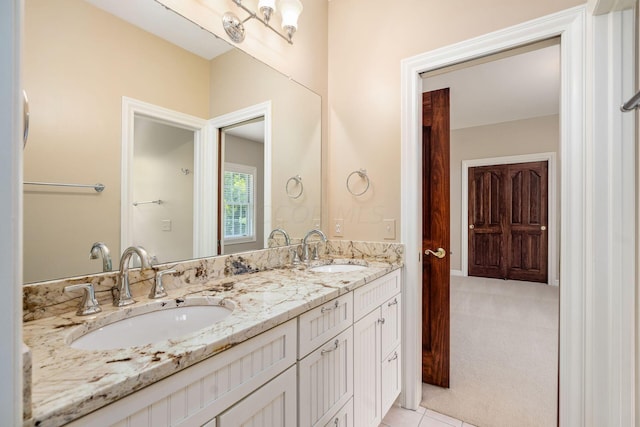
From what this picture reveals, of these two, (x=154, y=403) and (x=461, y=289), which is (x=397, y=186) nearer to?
(x=154, y=403)

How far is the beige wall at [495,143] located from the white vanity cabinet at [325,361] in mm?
4719

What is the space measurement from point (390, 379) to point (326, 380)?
→ 27.8 inches

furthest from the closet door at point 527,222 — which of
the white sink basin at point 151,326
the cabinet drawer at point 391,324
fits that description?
the white sink basin at point 151,326

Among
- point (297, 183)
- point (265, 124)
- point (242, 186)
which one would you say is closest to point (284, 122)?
point (265, 124)

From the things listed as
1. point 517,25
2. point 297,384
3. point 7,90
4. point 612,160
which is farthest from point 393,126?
point 7,90

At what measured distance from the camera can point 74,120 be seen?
96 cm

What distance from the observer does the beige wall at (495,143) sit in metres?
4.60

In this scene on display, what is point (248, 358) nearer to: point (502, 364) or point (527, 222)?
point (502, 364)

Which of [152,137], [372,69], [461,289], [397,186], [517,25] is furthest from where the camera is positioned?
[461,289]

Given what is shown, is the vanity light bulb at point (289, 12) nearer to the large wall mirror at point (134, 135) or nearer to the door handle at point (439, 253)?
the large wall mirror at point (134, 135)

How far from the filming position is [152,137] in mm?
1170

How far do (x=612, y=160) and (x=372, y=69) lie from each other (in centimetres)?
139

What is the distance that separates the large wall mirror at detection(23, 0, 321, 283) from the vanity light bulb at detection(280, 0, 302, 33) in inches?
10.7

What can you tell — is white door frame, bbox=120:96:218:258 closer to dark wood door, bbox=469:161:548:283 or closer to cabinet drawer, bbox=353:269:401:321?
cabinet drawer, bbox=353:269:401:321
